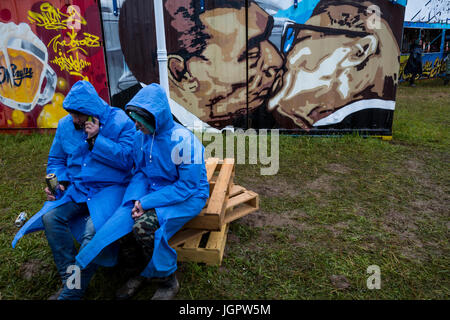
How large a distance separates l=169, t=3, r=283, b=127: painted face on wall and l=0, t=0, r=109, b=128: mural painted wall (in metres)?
1.80

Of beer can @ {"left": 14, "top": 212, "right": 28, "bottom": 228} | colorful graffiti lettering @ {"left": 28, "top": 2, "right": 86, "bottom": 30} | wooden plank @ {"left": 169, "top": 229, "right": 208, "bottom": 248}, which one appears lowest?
wooden plank @ {"left": 169, "top": 229, "right": 208, "bottom": 248}

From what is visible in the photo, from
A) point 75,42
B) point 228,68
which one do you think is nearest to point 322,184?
point 228,68

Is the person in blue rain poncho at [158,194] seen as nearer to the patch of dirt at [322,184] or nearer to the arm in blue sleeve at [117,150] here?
the arm in blue sleeve at [117,150]

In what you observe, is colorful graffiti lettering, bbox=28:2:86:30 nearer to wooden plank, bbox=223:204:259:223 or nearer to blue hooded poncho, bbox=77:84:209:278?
blue hooded poncho, bbox=77:84:209:278

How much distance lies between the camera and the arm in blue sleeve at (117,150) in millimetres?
2555

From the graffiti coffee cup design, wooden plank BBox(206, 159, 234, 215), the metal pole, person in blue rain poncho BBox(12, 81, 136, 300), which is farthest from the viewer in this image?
the graffiti coffee cup design

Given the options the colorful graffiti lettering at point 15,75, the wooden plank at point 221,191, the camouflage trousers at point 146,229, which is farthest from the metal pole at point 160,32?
the colorful graffiti lettering at point 15,75

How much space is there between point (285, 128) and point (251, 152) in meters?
1.17

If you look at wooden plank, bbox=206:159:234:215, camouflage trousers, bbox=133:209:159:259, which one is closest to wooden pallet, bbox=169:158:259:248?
wooden plank, bbox=206:159:234:215

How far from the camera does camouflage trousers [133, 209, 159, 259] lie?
2291 mm

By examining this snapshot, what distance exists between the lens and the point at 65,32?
21.6 ft

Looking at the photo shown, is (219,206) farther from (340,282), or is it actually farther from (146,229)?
(340,282)
